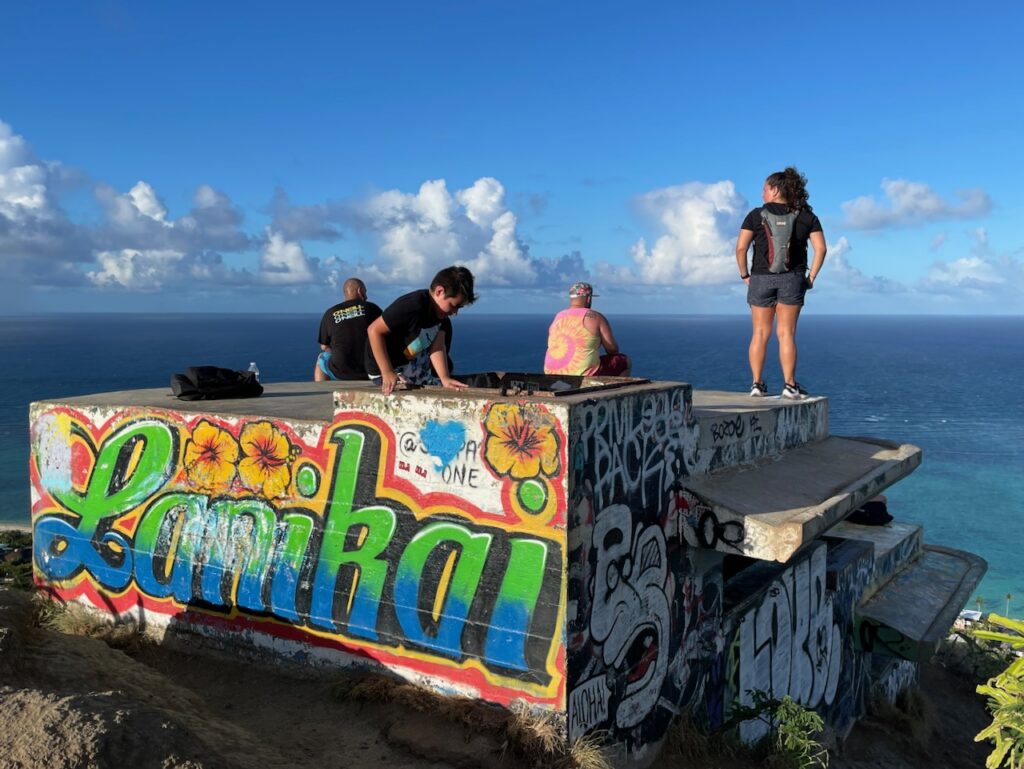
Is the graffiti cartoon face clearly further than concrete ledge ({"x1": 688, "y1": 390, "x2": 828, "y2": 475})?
No

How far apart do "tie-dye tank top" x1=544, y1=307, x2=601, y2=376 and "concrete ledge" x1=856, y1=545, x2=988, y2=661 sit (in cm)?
598

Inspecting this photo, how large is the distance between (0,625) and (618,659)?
407cm

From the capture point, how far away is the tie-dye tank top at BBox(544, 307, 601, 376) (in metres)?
8.26

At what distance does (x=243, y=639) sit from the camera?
21.8 feet

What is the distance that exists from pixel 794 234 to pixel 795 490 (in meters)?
3.01

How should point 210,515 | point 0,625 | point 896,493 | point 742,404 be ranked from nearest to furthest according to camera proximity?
point 0,625, point 210,515, point 742,404, point 896,493

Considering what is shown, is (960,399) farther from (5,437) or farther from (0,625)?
(0,625)

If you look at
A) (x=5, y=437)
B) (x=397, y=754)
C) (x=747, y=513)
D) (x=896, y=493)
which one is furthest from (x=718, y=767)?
(x=5, y=437)

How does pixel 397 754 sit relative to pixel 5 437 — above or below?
above

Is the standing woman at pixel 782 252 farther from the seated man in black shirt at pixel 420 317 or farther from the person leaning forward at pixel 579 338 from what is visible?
the seated man in black shirt at pixel 420 317

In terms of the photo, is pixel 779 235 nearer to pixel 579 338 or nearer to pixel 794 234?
pixel 794 234

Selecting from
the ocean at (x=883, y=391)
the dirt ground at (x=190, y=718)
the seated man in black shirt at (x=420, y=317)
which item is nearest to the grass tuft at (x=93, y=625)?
the dirt ground at (x=190, y=718)

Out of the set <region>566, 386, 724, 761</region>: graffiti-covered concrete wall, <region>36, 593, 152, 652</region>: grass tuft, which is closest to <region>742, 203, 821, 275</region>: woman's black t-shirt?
<region>566, 386, 724, 761</region>: graffiti-covered concrete wall

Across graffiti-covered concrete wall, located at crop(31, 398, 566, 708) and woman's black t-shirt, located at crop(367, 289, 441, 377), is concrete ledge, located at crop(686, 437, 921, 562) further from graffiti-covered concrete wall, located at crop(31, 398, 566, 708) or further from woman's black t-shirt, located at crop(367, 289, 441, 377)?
woman's black t-shirt, located at crop(367, 289, 441, 377)
